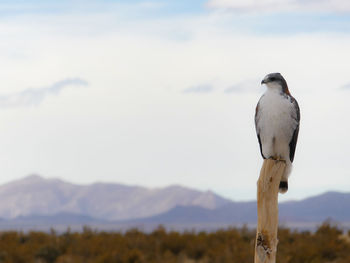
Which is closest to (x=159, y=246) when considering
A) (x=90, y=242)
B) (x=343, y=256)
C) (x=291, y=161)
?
(x=90, y=242)

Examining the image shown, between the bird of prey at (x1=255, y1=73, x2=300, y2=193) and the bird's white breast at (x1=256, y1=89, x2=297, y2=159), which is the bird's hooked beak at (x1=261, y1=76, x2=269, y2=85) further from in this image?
the bird's white breast at (x1=256, y1=89, x2=297, y2=159)

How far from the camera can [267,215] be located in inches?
315

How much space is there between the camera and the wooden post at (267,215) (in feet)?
26.3

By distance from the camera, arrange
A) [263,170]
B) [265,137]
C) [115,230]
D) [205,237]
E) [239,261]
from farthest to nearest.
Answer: [115,230], [205,237], [239,261], [265,137], [263,170]

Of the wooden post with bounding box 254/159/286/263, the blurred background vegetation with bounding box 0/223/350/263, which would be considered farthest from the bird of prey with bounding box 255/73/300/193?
the blurred background vegetation with bounding box 0/223/350/263

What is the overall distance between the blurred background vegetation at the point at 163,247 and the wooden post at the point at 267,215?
19.6 ft

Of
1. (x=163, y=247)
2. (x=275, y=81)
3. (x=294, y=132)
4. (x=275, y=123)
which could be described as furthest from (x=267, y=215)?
(x=163, y=247)

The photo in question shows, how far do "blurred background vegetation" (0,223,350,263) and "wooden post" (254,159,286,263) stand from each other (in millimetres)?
5964

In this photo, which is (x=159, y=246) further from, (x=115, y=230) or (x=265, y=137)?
(x=265, y=137)

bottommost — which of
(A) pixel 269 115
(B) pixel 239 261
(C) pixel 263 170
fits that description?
(B) pixel 239 261

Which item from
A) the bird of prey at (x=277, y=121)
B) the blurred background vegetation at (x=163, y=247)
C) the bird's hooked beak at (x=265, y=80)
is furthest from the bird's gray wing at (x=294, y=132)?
the blurred background vegetation at (x=163, y=247)

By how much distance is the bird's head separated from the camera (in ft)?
28.5

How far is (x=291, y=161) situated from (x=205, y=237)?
8.82 meters

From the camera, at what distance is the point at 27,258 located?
15008mm
